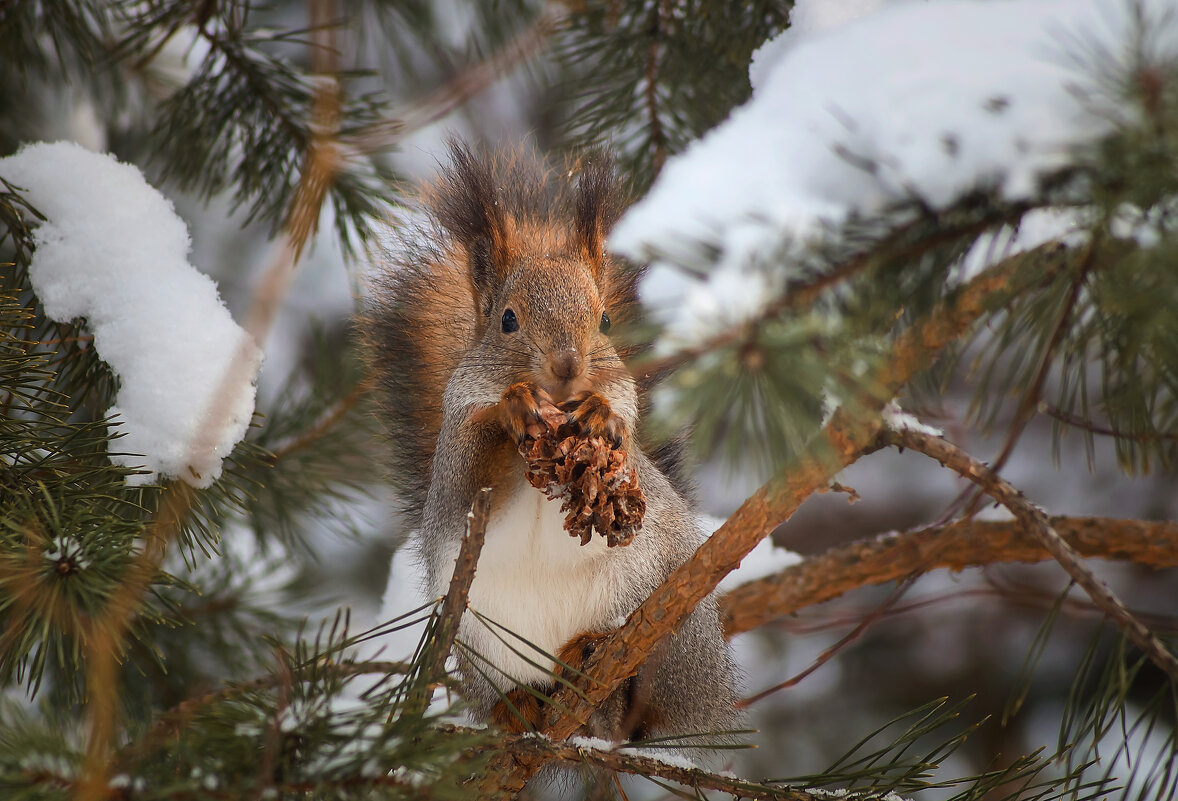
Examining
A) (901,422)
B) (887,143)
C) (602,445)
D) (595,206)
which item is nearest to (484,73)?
(595,206)

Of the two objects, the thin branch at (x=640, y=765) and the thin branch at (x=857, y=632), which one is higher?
the thin branch at (x=857, y=632)

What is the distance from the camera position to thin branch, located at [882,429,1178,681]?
0.84 meters

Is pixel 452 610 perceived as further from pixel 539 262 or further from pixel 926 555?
pixel 926 555

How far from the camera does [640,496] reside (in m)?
1.10

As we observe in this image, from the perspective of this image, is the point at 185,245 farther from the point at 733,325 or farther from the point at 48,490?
the point at 733,325

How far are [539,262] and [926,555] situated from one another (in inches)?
29.5

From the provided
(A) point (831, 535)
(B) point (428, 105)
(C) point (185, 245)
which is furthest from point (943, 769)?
(C) point (185, 245)

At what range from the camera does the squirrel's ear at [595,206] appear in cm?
131

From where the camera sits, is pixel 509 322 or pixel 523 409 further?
pixel 509 322

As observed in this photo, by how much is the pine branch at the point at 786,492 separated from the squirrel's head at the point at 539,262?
1.10 ft

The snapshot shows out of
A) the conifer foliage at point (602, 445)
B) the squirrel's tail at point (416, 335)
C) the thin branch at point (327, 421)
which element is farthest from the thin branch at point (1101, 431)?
the thin branch at point (327, 421)

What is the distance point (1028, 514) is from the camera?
0.86 metres

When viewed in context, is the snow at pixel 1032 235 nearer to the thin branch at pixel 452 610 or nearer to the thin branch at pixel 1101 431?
the thin branch at pixel 1101 431

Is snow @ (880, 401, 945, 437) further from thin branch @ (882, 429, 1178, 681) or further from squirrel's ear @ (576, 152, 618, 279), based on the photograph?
squirrel's ear @ (576, 152, 618, 279)
